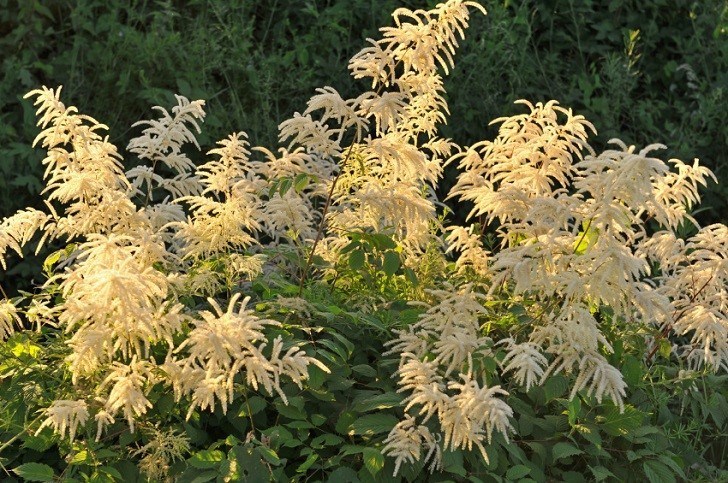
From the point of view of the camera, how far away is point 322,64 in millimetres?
6223

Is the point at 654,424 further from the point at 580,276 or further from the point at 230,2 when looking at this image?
the point at 230,2

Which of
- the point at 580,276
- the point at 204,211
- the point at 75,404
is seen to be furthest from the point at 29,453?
the point at 580,276

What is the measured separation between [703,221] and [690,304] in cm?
257

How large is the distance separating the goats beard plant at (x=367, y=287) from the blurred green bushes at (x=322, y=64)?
2.01 m

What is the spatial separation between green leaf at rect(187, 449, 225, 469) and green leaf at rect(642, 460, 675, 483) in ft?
3.82

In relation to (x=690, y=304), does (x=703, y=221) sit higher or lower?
lower

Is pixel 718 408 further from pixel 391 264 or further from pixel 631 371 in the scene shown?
pixel 391 264

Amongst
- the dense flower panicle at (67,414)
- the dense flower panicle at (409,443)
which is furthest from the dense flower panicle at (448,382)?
the dense flower panicle at (67,414)

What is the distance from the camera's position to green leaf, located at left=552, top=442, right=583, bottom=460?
328 centimetres

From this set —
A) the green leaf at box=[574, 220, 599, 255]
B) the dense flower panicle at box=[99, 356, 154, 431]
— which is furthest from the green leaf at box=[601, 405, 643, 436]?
the dense flower panicle at box=[99, 356, 154, 431]

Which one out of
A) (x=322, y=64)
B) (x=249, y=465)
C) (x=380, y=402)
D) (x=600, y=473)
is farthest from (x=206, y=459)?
(x=322, y=64)

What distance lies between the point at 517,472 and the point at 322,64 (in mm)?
3402

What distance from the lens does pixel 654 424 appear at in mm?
3830

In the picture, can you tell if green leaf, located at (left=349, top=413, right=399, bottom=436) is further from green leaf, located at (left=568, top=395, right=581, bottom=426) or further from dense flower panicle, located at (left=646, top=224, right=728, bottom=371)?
dense flower panicle, located at (left=646, top=224, right=728, bottom=371)
